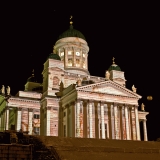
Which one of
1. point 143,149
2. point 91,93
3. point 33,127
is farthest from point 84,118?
point 143,149

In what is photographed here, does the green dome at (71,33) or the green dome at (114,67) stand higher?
the green dome at (71,33)

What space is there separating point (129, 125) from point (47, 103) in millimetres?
13286

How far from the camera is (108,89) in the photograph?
147 ft

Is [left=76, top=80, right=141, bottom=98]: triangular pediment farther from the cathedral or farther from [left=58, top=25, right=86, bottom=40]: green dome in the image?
[left=58, top=25, right=86, bottom=40]: green dome

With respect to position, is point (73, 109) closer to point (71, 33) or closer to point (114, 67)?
point (114, 67)

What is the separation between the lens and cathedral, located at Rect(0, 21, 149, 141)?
42812 mm

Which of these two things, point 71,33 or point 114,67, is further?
point 71,33

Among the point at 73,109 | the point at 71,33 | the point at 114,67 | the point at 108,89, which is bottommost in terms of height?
the point at 73,109

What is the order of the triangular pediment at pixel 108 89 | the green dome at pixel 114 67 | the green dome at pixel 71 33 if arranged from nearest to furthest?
the triangular pediment at pixel 108 89 → the green dome at pixel 114 67 → the green dome at pixel 71 33

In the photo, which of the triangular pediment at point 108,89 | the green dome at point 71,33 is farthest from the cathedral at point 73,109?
the green dome at point 71,33

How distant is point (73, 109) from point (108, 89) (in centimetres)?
639

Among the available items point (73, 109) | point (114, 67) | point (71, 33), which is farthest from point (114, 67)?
point (73, 109)

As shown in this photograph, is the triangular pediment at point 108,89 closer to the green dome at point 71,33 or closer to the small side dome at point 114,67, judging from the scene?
the small side dome at point 114,67

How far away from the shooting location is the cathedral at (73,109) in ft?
140
